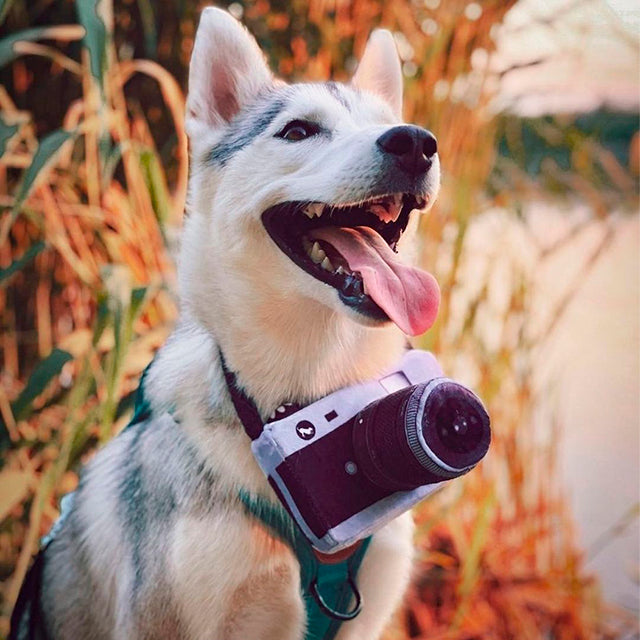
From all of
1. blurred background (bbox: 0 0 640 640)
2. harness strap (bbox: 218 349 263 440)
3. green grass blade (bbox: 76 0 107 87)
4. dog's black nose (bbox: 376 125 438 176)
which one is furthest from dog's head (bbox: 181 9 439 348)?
blurred background (bbox: 0 0 640 640)

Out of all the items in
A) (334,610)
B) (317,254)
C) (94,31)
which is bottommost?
(334,610)

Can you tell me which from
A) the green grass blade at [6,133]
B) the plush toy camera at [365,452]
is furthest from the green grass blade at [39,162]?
the plush toy camera at [365,452]

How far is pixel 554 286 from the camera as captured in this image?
2.97 metres

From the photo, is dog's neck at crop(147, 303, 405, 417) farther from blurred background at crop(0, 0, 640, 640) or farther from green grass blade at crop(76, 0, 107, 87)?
green grass blade at crop(76, 0, 107, 87)

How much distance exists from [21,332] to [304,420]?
5.79ft

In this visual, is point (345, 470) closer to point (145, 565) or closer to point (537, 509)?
Result: point (145, 565)

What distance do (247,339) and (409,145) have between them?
1.34 feet

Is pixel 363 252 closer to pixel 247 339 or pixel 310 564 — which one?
pixel 247 339

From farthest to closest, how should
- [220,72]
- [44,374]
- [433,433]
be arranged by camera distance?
[44,374] → [220,72] → [433,433]

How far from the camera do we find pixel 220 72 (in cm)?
147

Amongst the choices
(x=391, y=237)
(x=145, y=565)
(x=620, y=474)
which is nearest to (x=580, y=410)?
(x=620, y=474)

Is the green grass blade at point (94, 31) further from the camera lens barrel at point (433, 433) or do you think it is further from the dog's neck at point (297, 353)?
the camera lens barrel at point (433, 433)

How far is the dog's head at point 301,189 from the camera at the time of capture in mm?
1154

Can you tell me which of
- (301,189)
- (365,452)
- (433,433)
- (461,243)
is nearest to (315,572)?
(365,452)
